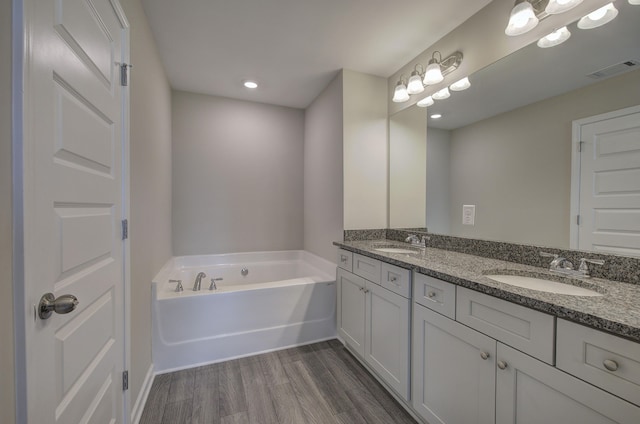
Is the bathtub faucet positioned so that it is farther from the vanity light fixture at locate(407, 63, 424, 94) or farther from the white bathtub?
the vanity light fixture at locate(407, 63, 424, 94)

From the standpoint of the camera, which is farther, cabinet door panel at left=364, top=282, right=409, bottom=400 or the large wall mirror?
cabinet door panel at left=364, top=282, right=409, bottom=400

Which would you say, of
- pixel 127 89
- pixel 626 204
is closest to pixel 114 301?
pixel 127 89

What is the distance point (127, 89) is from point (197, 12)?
829 millimetres

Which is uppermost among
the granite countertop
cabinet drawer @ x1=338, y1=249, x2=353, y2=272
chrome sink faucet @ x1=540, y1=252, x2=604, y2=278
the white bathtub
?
chrome sink faucet @ x1=540, y1=252, x2=604, y2=278

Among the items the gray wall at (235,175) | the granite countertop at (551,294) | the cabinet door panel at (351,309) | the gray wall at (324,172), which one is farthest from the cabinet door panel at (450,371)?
the gray wall at (235,175)

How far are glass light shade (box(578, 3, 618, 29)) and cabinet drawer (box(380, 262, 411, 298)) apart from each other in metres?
1.50

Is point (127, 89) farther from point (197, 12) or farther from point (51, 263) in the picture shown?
point (51, 263)

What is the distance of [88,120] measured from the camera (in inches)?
36.8

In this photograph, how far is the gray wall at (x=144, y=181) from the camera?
4.87ft

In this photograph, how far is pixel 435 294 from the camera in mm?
1322

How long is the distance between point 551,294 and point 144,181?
2156 millimetres

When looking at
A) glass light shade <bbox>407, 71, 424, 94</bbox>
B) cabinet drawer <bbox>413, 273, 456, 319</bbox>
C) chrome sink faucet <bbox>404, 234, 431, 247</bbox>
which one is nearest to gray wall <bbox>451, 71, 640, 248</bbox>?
chrome sink faucet <bbox>404, 234, 431, 247</bbox>

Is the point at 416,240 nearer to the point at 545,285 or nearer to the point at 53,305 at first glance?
the point at 545,285

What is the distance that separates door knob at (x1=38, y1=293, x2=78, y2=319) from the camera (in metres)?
0.68
